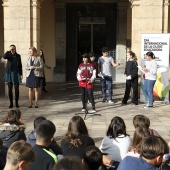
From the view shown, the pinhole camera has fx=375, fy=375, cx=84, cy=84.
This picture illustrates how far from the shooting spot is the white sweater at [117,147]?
4555 millimetres

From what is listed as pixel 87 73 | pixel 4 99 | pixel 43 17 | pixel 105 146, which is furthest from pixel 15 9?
pixel 105 146

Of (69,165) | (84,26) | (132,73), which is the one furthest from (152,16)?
(69,165)

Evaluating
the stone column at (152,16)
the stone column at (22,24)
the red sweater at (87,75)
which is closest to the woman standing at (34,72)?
the red sweater at (87,75)

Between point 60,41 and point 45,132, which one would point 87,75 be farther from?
point 60,41

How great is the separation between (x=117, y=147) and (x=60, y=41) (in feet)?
42.5

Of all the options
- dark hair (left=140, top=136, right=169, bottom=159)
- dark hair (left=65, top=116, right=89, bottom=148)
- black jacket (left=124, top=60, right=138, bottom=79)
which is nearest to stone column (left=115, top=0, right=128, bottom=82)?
black jacket (left=124, top=60, right=138, bottom=79)

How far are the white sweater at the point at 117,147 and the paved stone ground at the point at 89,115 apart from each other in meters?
1.96

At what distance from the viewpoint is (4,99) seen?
38.8 ft

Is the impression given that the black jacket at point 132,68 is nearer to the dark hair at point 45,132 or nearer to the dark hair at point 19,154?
the dark hair at point 45,132

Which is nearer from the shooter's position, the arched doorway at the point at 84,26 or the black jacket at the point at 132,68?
the black jacket at the point at 132,68

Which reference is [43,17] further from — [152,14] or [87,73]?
[87,73]

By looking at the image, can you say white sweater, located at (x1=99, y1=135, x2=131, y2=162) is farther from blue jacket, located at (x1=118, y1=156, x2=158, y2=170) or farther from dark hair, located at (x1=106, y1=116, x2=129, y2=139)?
blue jacket, located at (x1=118, y1=156, x2=158, y2=170)

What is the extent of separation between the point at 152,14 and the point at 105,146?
7701mm

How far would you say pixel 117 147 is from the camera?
459cm
